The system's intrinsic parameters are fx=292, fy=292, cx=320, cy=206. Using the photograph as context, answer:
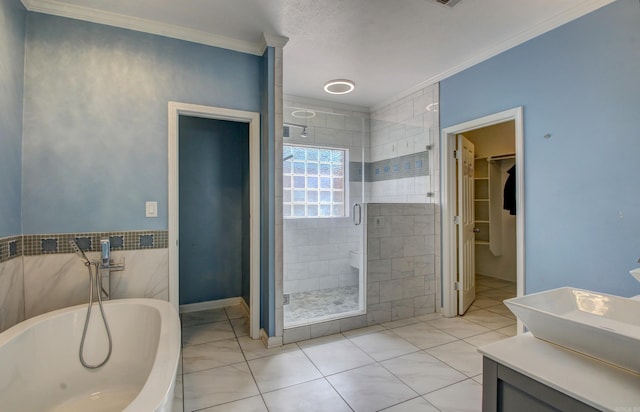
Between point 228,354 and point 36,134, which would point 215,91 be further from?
point 228,354

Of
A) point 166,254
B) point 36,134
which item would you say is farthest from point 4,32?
point 166,254

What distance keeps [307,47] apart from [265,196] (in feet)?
4.82

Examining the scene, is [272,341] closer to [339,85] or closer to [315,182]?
[315,182]

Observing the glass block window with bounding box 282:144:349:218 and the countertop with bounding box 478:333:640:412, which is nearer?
the countertop with bounding box 478:333:640:412

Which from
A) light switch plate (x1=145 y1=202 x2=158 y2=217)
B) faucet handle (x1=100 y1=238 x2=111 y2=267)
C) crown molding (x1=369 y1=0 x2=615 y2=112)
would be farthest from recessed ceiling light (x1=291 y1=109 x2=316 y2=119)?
faucet handle (x1=100 y1=238 x2=111 y2=267)

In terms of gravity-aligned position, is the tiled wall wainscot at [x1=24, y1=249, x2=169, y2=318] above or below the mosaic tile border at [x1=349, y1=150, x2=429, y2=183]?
below

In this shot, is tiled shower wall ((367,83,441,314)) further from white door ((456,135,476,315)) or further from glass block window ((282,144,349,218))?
glass block window ((282,144,349,218))

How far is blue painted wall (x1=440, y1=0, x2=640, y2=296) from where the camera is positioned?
1.94 metres

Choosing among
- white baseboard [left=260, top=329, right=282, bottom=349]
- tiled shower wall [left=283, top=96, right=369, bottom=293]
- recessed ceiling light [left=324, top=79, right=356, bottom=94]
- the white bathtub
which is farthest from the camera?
tiled shower wall [left=283, top=96, right=369, bottom=293]

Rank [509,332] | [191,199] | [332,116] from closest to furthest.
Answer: [509,332], [191,199], [332,116]

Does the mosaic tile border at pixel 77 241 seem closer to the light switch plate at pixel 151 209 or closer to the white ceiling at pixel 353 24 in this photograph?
the light switch plate at pixel 151 209

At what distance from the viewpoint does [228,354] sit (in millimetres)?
2428

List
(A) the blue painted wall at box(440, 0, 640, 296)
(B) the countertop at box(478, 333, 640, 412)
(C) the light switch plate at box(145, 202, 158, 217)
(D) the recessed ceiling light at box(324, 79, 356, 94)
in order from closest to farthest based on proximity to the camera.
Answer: (B) the countertop at box(478, 333, 640, 412) → (A) the blue painted wall at box(440, 0, 640, 296) → (C) the light switch plate at box(145, 202, 158, 217) → (D) the recessed ceiling light at box(324, 79, 356, 94)

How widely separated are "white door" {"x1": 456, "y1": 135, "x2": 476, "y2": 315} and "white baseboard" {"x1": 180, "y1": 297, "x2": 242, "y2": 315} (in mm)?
2480
